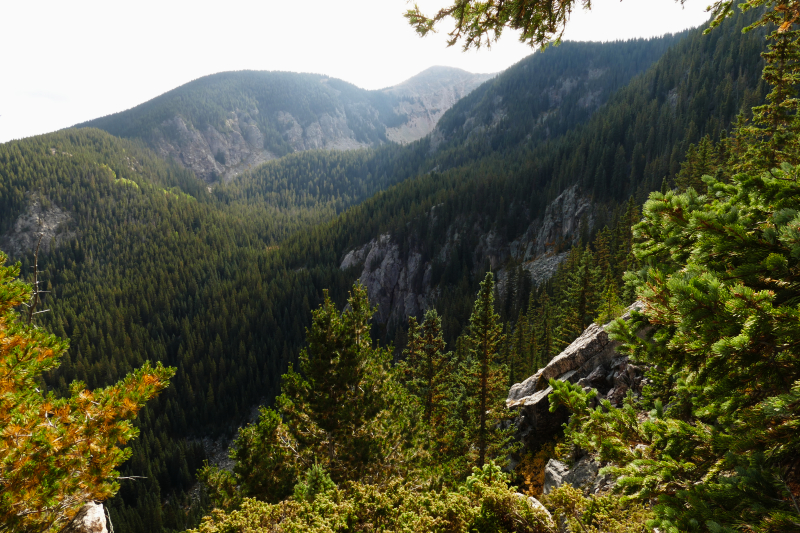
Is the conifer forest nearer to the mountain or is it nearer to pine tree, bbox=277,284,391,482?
pine tree, bbox=277,284,391,482

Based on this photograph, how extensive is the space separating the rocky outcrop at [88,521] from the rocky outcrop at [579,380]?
1321cm

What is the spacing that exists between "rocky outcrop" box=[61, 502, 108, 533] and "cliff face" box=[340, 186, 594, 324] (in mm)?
83682

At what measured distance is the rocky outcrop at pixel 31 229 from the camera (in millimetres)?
149250

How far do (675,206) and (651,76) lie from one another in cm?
15073

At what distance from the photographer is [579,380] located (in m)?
15.4

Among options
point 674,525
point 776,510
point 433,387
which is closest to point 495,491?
point 674,525

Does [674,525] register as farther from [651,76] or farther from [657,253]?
[651,76]

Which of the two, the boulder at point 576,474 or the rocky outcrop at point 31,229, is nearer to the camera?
the boulder at point 576,474

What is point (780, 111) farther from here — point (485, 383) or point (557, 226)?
point (557, 226)

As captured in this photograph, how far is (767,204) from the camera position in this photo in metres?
3.47

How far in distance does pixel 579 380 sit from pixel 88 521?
16467 mm

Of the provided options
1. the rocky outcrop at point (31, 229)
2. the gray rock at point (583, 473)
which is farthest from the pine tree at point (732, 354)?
the rocky outcrop at point (31, 229)

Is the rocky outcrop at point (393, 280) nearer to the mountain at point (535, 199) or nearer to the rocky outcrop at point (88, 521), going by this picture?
the mountain at point (535, 199)

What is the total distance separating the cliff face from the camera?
91.9 m
